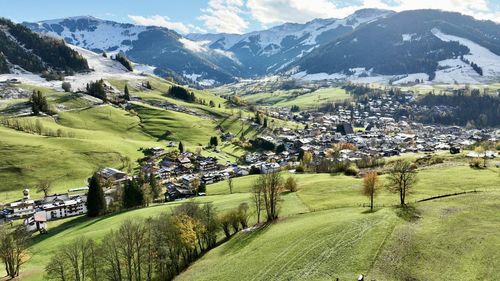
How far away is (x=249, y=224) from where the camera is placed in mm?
83438

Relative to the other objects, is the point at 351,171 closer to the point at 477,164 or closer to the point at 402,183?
the point at 477,164

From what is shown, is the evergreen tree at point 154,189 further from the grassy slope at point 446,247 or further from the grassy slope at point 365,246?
the grassy slope at point 446,247

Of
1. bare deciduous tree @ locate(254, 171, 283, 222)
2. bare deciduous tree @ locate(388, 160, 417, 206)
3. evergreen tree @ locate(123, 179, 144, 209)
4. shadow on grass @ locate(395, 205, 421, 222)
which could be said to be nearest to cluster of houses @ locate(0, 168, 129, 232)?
evergreen tree @ locate(123, 179, 144, 209)

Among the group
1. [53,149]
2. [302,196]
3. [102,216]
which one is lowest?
[102,216]

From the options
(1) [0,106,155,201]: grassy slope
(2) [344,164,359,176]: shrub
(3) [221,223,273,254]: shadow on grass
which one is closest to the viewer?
(3) [221,223,273,254]: shadow on grass

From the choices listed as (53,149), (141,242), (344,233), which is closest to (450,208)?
(344,233)

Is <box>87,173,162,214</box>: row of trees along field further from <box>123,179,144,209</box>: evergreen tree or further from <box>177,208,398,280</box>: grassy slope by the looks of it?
<box>177,208,398,280</box>: grassy slope

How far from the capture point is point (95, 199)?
125m

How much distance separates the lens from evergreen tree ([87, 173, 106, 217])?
123000mm

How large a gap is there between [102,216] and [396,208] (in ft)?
303

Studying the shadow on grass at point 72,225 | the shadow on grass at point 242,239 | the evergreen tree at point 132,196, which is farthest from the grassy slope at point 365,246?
the evergreen tree at point 132,196

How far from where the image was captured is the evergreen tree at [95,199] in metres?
123

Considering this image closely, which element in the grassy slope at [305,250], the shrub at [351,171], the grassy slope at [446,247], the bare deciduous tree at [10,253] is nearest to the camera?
the grassy slope at [446,247]

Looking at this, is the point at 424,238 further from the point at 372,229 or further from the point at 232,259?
the point at 232,259
